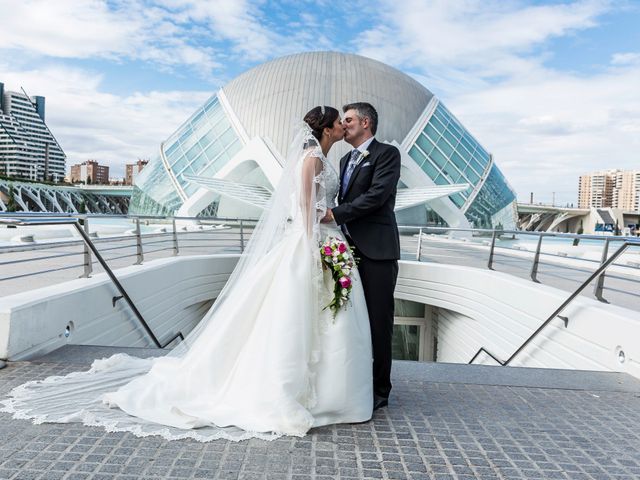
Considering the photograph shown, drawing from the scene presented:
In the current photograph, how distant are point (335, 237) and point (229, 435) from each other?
1.21 m

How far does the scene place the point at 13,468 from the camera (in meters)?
2.28

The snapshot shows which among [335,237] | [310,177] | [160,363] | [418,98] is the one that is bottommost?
[160,363]

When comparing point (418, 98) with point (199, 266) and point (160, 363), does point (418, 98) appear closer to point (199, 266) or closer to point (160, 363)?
point (199, 266)

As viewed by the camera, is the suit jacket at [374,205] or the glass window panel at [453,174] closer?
the suit jacket at [374,205]

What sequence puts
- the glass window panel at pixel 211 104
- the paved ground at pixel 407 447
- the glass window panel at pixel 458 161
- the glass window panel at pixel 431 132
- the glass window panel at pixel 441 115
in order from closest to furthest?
1. the paved ground at pixel 407 447
2. the glass window panel at pixel 458 161
3. the glass window panel at pixel 431 132
4. the glass window panel at pixel 441 115
5. the glass window panel at pixel 211 104

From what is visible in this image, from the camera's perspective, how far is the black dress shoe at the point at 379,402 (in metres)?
3.16

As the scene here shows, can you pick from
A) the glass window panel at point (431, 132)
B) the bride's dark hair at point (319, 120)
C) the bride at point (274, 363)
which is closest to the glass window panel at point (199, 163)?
the glass window panel at point (431, 132)

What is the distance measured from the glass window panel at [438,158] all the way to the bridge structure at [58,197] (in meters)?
39.6

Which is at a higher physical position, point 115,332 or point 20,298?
point 20,298

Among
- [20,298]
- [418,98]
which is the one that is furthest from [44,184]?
[20,298]

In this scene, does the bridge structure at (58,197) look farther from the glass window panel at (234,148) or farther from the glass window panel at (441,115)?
the glass window panel at (441,115)

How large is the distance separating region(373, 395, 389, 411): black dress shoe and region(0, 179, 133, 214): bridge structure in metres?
55.6

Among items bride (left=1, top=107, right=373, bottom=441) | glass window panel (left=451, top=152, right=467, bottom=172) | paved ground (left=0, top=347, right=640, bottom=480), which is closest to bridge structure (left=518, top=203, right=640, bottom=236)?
glass window panel (left=451, top=152, right=467, bottom=172)

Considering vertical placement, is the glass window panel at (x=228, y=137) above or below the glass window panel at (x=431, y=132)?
below
